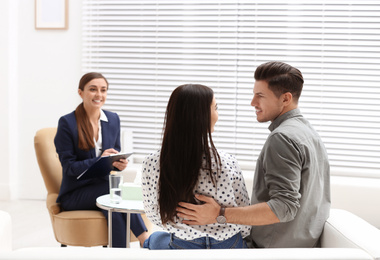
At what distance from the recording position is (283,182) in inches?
73.0

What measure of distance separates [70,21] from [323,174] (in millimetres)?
4059

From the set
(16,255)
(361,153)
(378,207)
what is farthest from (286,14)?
(16,255)

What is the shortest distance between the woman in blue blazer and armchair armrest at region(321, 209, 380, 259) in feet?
5.32

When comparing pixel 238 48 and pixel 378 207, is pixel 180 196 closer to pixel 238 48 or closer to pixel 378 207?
pixel 378 207

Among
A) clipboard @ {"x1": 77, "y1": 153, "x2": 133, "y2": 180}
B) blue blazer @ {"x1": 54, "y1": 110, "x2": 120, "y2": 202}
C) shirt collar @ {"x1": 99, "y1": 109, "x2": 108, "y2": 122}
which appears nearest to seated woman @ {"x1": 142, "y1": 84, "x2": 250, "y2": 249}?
clipboard @ {"x1": 77, "y1": 153, "x2": 133, "y2": 180}

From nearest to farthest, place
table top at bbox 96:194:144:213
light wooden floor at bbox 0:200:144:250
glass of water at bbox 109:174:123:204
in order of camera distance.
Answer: table top at bbox 96:194:144:213 < glass of water at bbox 109:174:123:204 < light wooden floor at bbox 0:200:144:250

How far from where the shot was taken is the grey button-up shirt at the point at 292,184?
1.86m

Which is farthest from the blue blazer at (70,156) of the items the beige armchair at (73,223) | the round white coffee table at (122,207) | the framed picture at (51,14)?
the framed picture at (51,14)

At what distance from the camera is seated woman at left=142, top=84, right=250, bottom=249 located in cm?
187

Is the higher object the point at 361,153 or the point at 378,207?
the point at 361,153

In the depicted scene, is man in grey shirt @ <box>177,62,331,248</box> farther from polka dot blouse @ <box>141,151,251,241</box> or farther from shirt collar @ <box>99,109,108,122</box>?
shirt collar @ <box>99,109,108,122</box>

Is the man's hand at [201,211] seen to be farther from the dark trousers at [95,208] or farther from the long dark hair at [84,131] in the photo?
the long dark hair at [84,131]

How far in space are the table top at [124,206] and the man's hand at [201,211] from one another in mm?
929

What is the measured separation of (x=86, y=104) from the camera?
373 centimetres
